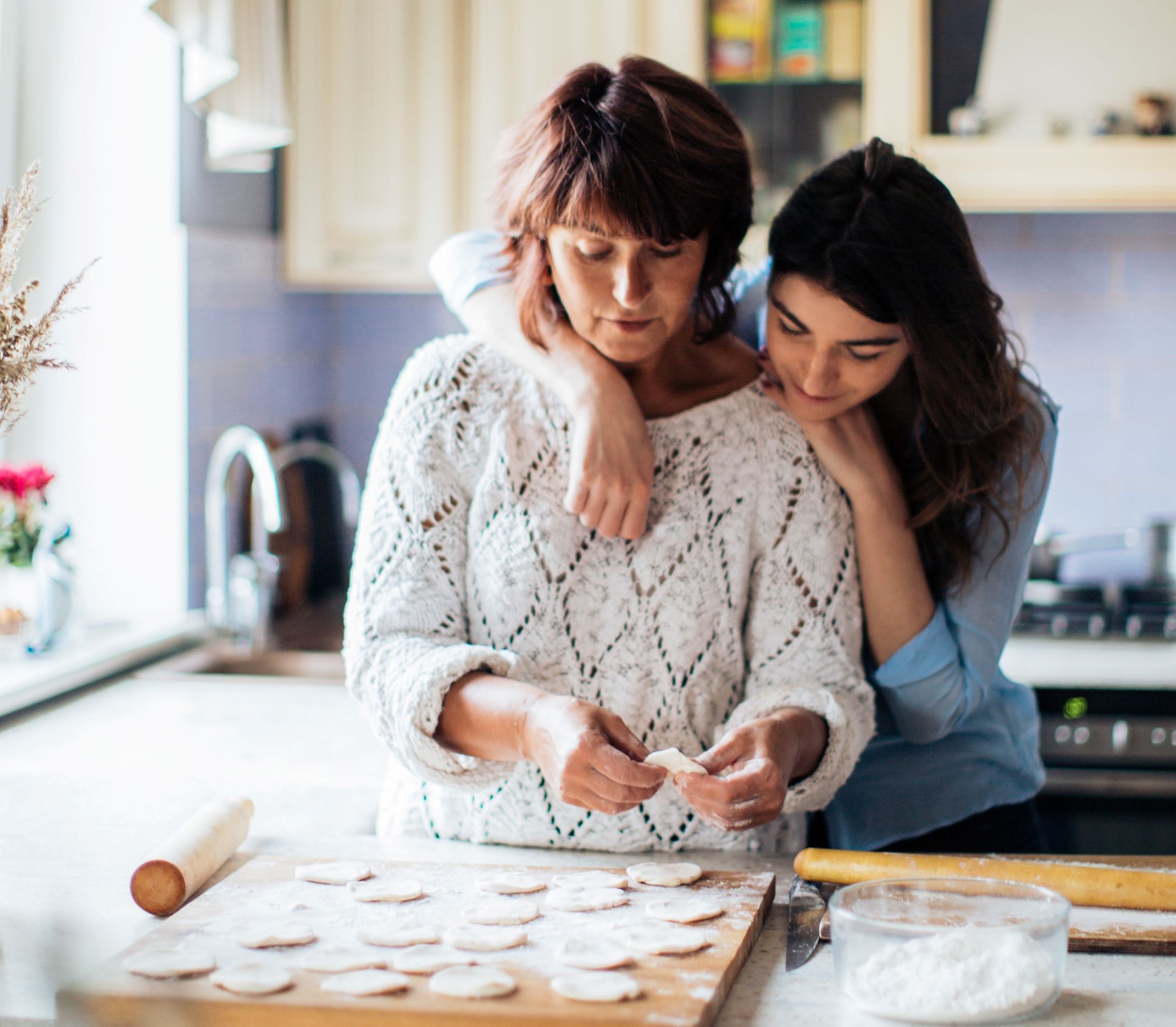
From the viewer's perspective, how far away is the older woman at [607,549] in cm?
107

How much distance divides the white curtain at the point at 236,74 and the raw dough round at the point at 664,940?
5.13 ft

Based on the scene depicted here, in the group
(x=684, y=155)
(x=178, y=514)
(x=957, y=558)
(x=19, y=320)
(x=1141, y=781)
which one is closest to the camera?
(x=19, y=320)

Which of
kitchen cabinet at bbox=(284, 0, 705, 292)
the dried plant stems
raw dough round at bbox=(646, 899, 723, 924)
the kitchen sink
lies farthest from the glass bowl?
kitchen cabinet at bbox=(284, 0, 705, 292)

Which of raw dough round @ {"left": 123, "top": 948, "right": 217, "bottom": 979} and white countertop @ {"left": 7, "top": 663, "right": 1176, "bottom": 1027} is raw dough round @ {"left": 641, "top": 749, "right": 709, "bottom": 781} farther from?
raw dough round @ {"left": 123, "top": 948, "right": 217, "bottom": 979}

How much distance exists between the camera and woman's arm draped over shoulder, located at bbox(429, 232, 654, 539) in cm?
113

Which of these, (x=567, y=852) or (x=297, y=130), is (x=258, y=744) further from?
(x=297, y=130)

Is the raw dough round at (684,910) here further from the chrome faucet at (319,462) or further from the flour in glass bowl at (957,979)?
the chrome faucet at (319,462)

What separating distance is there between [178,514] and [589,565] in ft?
4.03

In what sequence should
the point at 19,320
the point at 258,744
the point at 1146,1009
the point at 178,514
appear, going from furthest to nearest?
the point at 178,514 < the point at 258,744 < the point at 19,320 < the point at 1146,1009

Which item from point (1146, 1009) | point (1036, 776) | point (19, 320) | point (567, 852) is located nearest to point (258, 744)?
point (567, 852)

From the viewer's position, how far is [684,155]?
1.08 metres

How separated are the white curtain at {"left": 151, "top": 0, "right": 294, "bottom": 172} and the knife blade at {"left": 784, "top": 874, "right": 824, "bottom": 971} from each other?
1.56 metres

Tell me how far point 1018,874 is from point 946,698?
0.97 feet

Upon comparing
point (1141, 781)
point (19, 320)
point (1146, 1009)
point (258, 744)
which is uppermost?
point (19, 320)
